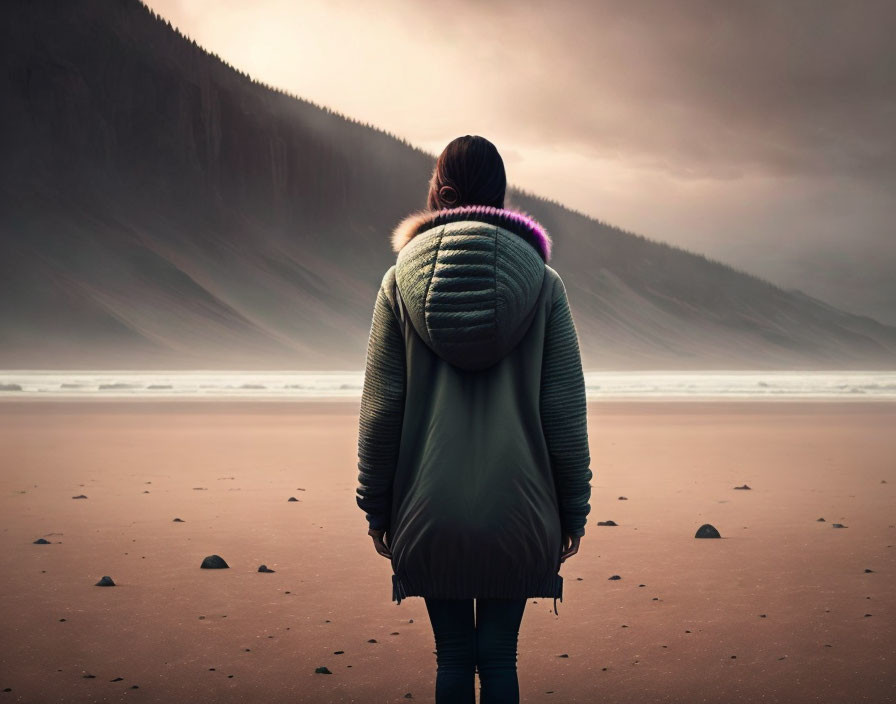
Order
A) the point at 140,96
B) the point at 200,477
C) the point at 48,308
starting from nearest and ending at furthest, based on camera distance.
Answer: the point at 200,477
the point at 48,308
the point at 140,96

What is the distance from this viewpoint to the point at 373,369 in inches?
109

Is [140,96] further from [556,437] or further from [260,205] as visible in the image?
[556,437]

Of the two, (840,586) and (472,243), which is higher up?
(472,243)

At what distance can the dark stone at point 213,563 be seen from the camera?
564 cm

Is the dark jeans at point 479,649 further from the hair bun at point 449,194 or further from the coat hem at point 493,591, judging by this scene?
the hair bun at point 449,194

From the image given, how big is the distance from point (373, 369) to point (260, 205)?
168m

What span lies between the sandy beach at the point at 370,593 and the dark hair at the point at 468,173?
1.91 metres

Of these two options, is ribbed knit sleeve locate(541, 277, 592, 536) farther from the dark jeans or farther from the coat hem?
the dark jeans

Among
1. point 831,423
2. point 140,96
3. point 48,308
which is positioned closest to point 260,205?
point 140,96

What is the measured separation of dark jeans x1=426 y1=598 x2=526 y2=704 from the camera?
2814mm

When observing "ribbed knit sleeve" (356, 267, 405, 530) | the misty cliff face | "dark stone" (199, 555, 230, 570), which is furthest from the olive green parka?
the misty cliff face

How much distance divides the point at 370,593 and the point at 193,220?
153 m

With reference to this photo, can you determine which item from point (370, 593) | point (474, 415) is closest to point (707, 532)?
point (370, 593)

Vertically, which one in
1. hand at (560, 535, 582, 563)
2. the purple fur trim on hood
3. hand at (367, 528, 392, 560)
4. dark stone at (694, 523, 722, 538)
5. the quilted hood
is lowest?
hand at (560, 535, 582, 563)
